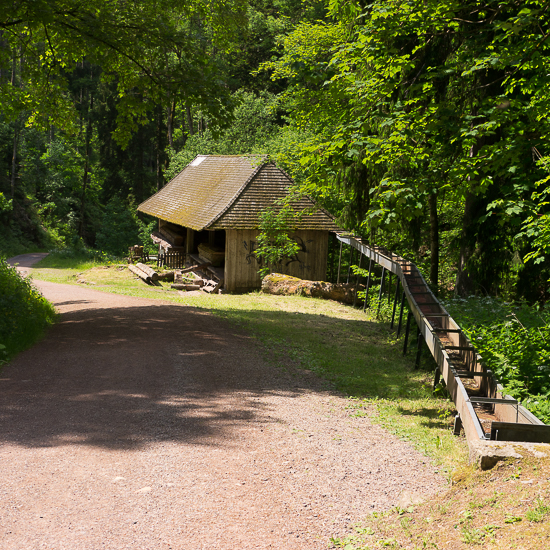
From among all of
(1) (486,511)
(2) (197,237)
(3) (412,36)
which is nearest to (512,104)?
(3) (412,36)

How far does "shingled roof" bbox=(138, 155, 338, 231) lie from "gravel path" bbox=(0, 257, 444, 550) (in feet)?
45.5

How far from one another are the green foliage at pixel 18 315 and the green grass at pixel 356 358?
4.45 metres

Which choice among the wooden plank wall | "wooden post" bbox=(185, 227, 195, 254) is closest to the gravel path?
the wooden plank wall

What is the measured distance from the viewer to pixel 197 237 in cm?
3042

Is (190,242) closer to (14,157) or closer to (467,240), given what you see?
(467,240)

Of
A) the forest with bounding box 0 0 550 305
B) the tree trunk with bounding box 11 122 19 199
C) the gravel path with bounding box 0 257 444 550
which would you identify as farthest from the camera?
the tree trunk with bounding box 11 122 19 199

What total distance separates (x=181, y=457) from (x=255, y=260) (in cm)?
1804

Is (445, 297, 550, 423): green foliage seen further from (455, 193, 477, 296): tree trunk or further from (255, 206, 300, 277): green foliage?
(255, 206, 300, 277): green foliage

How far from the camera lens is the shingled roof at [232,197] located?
75.9ft

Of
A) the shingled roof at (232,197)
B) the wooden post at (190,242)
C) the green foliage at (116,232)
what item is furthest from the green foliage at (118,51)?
the green foliage at (116,232)

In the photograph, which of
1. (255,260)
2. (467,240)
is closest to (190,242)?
(255,260)

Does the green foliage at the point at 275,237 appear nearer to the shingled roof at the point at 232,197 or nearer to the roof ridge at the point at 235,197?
the shingled roof at the point at 232,197

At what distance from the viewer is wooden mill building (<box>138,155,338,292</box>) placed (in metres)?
23.1

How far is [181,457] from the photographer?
17.7ft
